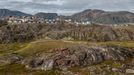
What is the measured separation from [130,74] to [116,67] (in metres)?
13.3

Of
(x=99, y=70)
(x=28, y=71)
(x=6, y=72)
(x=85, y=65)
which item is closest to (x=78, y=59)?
(x=85, y=65)

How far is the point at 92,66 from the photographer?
630 ft

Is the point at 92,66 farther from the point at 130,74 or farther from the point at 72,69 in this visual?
the point at 130,74

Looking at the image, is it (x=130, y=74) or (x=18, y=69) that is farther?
(x=18, y=69)

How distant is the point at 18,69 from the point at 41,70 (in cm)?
1638

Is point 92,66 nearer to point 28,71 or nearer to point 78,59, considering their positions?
point 78,59

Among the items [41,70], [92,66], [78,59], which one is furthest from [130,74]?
[41,70]

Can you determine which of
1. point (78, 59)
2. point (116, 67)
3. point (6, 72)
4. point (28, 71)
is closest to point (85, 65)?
point (78, 59)

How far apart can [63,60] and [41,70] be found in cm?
1773

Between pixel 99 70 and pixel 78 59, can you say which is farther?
pixel 78 59

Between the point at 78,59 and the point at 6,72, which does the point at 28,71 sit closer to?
the point at 6,72

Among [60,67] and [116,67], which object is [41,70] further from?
[116,67]

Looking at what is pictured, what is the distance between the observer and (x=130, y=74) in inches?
6998

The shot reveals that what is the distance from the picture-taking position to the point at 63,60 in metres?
197
